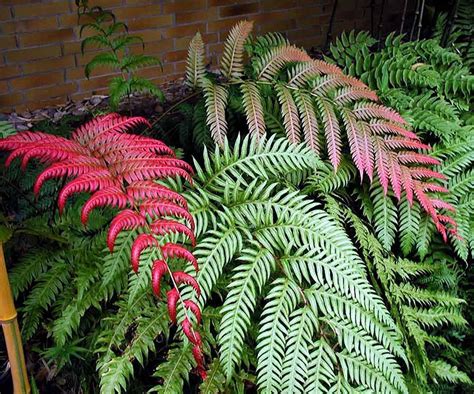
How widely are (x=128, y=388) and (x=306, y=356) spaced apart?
63cm

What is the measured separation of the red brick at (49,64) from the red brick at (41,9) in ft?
0.83

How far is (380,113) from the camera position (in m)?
2.19

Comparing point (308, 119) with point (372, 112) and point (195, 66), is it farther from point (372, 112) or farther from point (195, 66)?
point (195, 66)

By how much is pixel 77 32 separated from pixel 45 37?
18cm

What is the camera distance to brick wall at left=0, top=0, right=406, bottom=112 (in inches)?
117

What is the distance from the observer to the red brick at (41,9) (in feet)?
9.49

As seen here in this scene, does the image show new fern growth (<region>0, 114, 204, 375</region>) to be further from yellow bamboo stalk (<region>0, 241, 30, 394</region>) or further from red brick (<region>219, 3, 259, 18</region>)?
red brick (<region>219, 3, 259, 18</region>)

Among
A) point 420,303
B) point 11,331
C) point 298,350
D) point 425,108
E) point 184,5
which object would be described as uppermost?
point 184,5

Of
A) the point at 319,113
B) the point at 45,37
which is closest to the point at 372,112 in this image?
the point at 319,113

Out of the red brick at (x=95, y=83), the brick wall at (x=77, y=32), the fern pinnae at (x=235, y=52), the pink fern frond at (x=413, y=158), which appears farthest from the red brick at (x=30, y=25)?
Answer: the pink fern frond at (x=413, y=158)

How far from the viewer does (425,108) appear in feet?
8.12

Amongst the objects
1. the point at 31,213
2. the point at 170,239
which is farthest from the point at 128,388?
the point at 31,213

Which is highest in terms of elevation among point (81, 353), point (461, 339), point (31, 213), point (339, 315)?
point (31, 213)

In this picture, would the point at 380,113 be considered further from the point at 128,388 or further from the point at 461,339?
the point at 128,388
